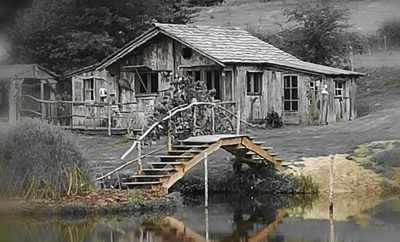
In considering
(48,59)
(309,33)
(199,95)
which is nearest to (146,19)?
(48,59)

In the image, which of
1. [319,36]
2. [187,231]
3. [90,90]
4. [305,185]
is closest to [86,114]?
[90,90]

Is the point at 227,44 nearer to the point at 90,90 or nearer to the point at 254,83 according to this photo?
the point at 254,83

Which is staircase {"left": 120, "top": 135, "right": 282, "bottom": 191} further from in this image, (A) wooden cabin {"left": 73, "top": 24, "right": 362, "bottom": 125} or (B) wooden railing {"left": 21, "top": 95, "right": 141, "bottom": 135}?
(B) wooden railing {"left": 21, "top": 95, "right": 141, "bottom": 135}

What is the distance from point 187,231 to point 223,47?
20434 millimetres

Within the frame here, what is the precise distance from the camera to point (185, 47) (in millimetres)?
36062

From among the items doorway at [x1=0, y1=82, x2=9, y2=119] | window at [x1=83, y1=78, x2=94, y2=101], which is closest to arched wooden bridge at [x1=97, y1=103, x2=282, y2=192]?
doorway at [x1=0, y1=82, x2=9, y2=119]

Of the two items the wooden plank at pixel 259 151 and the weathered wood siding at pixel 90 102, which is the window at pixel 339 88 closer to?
the weathered wood siding at pixel 90 102

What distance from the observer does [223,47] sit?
120 feet

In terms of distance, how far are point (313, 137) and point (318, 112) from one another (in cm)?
541

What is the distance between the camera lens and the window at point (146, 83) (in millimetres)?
37250

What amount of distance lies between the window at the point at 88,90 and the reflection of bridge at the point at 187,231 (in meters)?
21.4

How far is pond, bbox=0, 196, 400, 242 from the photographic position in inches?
622

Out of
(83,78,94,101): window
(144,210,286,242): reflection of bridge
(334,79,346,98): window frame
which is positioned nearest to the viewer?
(144,210,286,242): reflection of bridge

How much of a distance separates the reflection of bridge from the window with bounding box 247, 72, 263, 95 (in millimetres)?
17224
